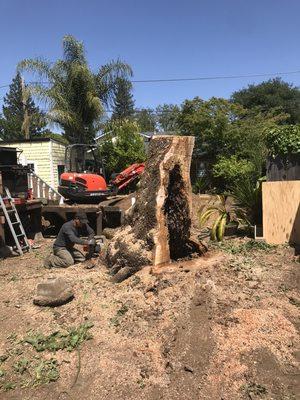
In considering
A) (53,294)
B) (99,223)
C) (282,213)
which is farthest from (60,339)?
(99,223)

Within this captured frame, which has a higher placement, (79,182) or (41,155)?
(41,155)

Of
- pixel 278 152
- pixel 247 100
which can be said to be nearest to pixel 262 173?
pixel 278 152

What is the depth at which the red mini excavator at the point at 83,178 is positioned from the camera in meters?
14.3

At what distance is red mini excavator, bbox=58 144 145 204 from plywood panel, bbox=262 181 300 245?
7.02m

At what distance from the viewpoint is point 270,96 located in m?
45.8

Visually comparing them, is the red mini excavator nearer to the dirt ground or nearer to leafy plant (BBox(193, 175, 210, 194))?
leafy plant (BBox(193, 175, 210, 194))

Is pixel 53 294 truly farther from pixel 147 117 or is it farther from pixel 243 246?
pixel 147 117

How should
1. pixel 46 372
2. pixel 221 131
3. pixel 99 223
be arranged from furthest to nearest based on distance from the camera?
pixel 221 131
pixel 99 223
pixel 46 372

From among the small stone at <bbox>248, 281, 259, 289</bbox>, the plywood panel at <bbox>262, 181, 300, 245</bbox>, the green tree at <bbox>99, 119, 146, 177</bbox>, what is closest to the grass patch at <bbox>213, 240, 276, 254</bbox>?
the plywood panel at <bbox>262, 181, 300, 245</bbox>

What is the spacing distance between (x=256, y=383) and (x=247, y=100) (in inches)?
1769

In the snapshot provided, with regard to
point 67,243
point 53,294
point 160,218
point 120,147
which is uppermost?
point 120,147

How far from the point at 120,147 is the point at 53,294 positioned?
695 inches

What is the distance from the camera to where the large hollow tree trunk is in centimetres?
696

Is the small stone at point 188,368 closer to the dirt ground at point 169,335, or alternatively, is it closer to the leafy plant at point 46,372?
the dirt ground at point 169,335
